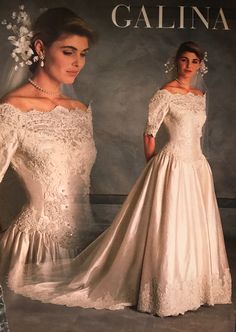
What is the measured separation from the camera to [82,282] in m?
2.87

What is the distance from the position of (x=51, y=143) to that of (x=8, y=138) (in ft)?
0.80

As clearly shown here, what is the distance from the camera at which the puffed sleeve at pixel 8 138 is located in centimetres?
285

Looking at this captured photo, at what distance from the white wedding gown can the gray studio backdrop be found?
102 mm

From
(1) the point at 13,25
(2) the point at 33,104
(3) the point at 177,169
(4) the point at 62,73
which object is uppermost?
(1) the point at 13,25

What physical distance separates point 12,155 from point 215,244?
1.26 m

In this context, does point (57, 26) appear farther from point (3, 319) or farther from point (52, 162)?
point (3, 319)

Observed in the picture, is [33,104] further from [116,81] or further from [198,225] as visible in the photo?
[198,225]

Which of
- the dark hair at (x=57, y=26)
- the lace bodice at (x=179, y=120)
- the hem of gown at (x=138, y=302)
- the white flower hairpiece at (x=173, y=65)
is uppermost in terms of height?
the dark hair at (x=57, y=26)

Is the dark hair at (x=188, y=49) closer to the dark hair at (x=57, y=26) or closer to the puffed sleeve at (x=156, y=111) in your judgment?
the puffed sleeve at (x=156, y=111)

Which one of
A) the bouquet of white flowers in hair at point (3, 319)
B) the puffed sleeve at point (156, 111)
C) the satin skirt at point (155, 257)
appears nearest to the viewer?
Result: the bouquet of white flowers in hair at point (3, 319)

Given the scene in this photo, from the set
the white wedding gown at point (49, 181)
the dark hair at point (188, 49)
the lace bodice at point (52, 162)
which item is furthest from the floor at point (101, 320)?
the dark hair at point (188, 49)

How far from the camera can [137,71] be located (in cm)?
289

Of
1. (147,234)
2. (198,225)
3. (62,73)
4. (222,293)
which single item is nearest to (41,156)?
(62,73)

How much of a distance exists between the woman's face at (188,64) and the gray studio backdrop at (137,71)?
0.08 metres
